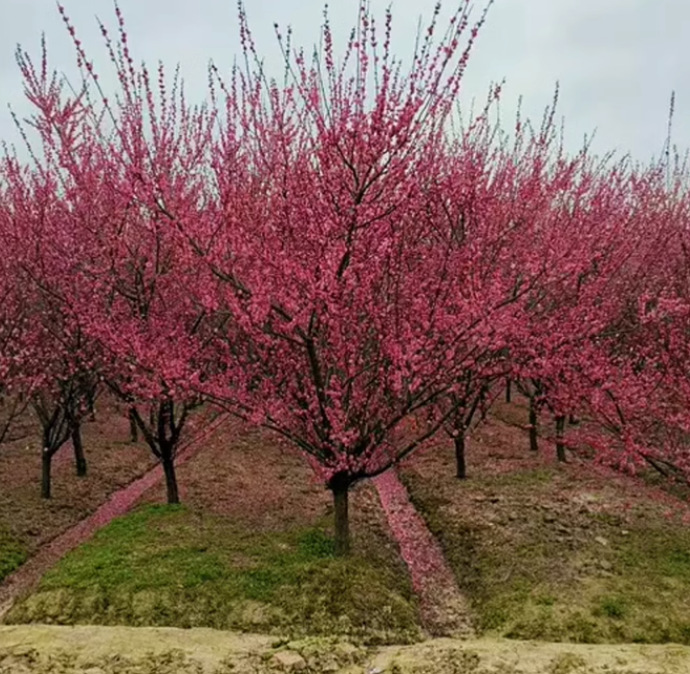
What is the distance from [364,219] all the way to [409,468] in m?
8.04

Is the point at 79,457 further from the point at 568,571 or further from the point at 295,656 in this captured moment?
the point at 568,571

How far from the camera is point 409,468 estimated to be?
14.3 meters

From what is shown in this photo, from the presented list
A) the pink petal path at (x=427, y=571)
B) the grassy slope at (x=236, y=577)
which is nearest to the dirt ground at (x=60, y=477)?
the grassy slope at (x=236, y=577)

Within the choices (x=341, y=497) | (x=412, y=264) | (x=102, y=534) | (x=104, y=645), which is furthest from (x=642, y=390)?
(x=102, y=534)

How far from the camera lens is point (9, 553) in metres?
10.0

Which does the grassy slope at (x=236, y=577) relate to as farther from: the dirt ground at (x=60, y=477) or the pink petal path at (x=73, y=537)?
the dirt ground at (x=60, y=477)

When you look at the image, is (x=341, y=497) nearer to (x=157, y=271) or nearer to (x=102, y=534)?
(x=102, y=534)

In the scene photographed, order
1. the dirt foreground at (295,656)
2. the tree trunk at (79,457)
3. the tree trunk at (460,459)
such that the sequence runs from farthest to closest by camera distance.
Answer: the tree trunk at (79,457)
the tree trunk at (460,459)
the dirt foreground at (295,656)

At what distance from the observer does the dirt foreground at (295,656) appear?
21.7 ft

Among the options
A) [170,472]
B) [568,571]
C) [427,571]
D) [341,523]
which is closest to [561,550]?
[568,571]

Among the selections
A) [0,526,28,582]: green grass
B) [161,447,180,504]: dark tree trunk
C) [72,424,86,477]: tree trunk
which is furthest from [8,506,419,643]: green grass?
[72,424,86,477]: tree trunk

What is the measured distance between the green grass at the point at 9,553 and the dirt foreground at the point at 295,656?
97.7 inches

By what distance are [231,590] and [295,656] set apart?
1.60 meters

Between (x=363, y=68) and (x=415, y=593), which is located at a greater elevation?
(x=363, y=68)
